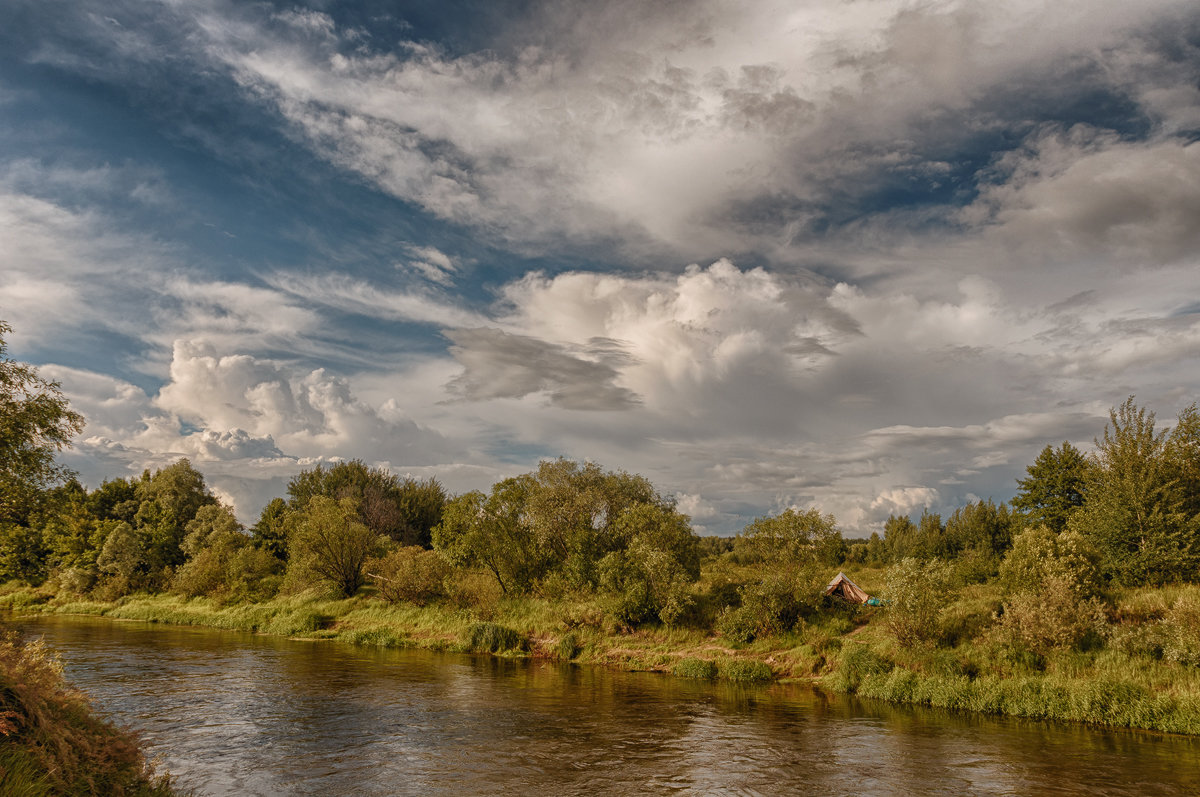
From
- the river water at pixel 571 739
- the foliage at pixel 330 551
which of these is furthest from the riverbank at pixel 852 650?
the foliage at pixel 330 551

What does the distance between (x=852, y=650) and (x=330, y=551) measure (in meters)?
51.2

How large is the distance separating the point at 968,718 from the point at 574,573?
3086 cm

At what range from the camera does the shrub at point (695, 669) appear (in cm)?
4241

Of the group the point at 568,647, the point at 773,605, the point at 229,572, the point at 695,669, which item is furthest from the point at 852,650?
the point at 229,572

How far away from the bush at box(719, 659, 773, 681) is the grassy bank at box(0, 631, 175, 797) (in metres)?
33.2

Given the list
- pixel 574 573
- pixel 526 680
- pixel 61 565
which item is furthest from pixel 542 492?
pixel 61 565

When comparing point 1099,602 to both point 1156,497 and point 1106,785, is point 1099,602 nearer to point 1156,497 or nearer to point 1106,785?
point 1156,497

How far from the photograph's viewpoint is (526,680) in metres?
39.7

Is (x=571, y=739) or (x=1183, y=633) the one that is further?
(x=1183, y=633)

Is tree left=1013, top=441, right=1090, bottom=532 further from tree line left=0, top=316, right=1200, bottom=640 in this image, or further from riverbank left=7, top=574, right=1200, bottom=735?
riverbank left=7, top=574, right=1200, bottom=735

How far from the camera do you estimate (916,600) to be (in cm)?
3703

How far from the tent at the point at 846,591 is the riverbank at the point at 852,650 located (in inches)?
104

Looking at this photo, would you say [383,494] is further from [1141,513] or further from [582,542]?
[1141,513]

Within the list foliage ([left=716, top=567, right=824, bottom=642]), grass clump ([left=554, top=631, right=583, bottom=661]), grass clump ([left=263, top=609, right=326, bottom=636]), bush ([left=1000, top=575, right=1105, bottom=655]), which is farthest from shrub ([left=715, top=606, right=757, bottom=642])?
grass clump ([left=263, top=609, right=326, bottom=636])
